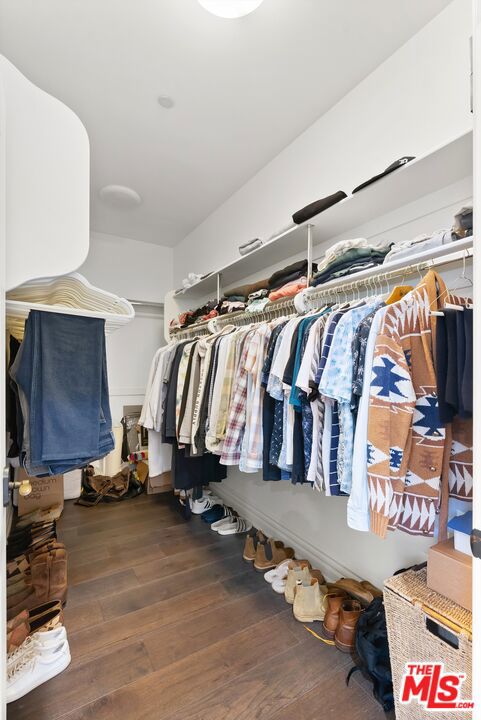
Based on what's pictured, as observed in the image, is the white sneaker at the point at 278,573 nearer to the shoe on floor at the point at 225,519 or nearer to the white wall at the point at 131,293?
the shoe on floor at the point at 225,519

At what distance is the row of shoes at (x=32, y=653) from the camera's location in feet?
4.05

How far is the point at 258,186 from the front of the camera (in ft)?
8.32

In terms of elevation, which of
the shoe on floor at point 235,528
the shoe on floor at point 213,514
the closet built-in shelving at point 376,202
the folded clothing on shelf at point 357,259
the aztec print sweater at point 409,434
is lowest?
the shoe on floor at point 235,528

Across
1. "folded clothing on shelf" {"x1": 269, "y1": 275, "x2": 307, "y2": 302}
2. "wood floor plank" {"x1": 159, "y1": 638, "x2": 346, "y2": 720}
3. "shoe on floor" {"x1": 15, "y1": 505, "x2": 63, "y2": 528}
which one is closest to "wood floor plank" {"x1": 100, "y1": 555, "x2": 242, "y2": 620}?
"wood floor plank" {"x1": 159, "y1": 638, "x2": 346, "y2": 720}

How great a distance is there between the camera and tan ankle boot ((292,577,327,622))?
1614mm

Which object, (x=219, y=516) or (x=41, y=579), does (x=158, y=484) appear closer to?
(x=219, y=516)

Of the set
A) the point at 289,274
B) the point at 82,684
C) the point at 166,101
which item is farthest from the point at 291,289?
the point at 82,684

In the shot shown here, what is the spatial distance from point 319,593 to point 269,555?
44 centimetres

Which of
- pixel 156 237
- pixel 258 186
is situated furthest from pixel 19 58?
pixel 156 237

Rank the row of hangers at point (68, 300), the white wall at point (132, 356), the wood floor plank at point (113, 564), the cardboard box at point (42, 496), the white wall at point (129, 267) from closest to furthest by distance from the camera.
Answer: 1. the row of hangers at point (68, 300)
2. the wood floor plank at point (113, 564)
3. the cardboard box at point (42, 496)
4. the white wall at point (129, 267)
5. the white wall at point (132, 356)

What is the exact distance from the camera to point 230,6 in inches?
50.5

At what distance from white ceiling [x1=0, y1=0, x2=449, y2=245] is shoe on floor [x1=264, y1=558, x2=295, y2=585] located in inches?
106

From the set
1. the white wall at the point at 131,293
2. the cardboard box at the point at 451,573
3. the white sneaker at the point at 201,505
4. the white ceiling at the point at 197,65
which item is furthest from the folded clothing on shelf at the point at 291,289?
the white wall at the point at 131,293

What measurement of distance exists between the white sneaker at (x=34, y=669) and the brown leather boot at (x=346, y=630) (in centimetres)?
115
